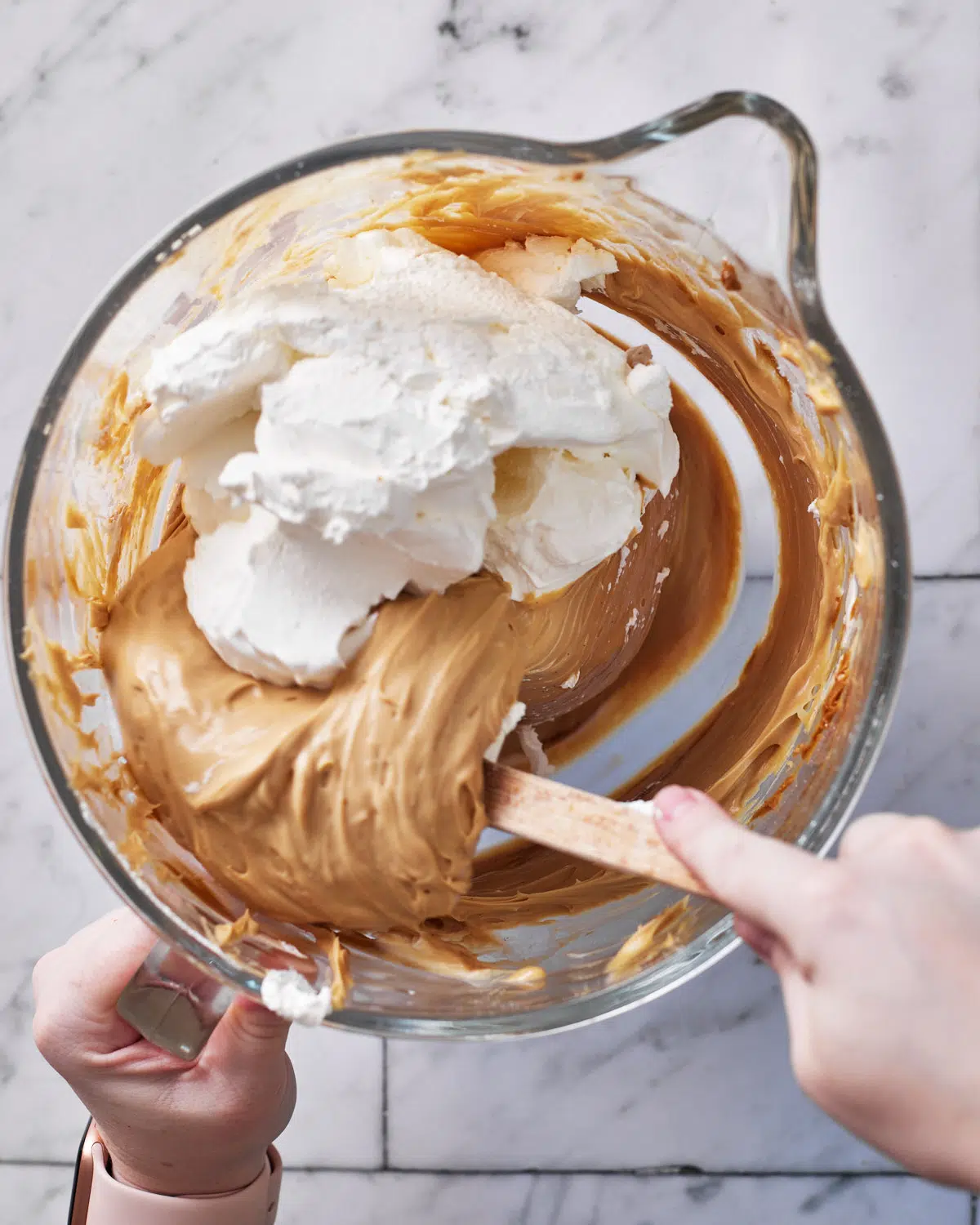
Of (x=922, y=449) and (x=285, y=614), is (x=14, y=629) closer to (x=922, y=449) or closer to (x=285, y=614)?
(x=285, y=614)

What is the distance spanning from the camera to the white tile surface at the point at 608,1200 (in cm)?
88

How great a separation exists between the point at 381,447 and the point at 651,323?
31 centimetres

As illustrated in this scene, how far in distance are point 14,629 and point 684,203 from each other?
45cm

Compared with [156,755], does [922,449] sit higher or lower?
higher

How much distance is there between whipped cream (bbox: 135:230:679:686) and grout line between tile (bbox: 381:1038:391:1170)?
430 mm

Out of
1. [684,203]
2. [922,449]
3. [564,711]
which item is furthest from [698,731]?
[684,203]

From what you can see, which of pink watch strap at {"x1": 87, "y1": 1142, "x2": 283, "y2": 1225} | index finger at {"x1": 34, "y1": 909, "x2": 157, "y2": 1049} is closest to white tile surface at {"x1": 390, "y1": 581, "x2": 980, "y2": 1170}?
pink watch strap at {"x1": 87, "y1": 1142, "x2": 283, "y2": 1225}

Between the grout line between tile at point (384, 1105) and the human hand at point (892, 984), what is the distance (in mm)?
537

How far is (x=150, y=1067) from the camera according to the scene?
2.39 feet

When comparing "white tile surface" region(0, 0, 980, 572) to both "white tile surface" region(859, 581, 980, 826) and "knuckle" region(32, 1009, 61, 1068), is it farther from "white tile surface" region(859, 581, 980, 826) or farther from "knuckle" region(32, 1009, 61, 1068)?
"knuckle" region(32, 1009, 61, 1068)

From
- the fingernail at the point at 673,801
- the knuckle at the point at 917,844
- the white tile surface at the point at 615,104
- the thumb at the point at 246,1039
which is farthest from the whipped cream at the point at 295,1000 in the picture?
the white tile surface at the point at 615,104

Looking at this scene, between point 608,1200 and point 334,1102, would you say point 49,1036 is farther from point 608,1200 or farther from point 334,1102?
point 608,1200

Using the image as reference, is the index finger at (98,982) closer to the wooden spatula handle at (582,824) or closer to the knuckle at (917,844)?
the wooden spatula handle at (582,824)

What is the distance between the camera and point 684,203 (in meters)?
0.61
